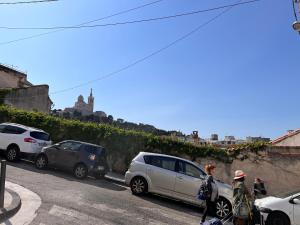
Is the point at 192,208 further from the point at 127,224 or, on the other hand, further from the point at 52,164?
the point at 52,164

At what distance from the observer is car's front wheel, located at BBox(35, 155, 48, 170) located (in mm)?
17734

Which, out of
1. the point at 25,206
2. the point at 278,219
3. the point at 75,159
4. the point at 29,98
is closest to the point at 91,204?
the point at 25,206

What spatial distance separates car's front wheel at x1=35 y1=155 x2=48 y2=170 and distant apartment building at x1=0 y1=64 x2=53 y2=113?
14.3 m

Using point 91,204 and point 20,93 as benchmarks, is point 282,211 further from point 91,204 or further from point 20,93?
point 20,93

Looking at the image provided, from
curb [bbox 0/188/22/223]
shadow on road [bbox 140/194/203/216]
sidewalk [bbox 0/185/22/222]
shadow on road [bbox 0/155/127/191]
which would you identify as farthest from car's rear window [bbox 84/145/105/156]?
curb [bbox 0/188/22/223]

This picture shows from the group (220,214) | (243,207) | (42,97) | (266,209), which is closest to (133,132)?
(220,214)

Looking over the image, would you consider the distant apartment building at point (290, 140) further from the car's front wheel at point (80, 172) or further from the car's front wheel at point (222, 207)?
the car's front wheel at point (80, 172)

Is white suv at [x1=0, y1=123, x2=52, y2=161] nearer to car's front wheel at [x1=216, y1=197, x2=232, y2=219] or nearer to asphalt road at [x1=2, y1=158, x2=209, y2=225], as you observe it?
asphalt road at [x1=2, y1=158, x2=209, y2=225]

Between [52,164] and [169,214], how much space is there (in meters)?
7.23

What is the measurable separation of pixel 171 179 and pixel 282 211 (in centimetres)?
402

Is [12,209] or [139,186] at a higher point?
[139,186]

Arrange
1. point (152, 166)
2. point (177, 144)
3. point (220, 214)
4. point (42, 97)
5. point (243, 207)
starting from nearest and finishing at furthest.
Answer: point (243, 207)
point (220, 214)
point (152, 166)
point (177, 144)
point (42, 97)

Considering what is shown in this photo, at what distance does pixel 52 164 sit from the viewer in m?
17.7

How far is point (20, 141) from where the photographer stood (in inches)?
743
